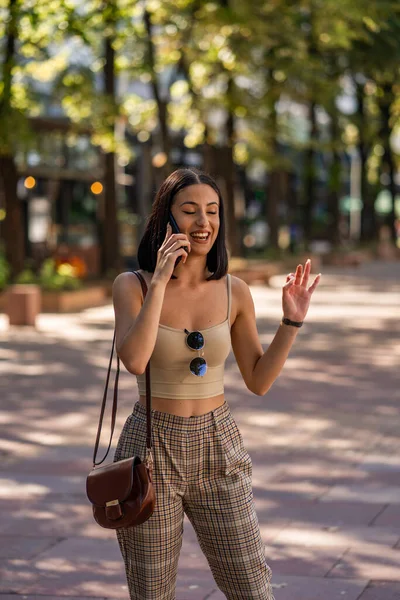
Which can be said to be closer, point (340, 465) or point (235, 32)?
point (340, 465)

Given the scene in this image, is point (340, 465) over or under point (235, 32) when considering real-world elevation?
under

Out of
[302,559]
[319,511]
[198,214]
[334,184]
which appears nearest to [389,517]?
[319,511]

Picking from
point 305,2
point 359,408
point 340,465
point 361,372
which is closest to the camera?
point 340,465

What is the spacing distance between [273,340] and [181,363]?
35 cm

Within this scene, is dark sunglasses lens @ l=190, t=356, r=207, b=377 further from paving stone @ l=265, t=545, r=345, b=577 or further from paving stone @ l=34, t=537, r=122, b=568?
paving stone @ l=34, t=537, r=122, b=568

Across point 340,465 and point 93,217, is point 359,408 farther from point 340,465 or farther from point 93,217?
point 93,217

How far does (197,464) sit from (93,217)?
3416 centimetres

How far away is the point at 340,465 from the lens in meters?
8.48

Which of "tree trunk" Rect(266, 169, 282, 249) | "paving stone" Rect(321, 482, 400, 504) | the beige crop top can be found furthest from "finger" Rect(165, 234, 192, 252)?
"tree trunk" Rect(266, 169, 282, 249)

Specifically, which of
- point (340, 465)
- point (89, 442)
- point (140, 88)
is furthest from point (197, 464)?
point (140, 88)

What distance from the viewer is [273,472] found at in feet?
27.0

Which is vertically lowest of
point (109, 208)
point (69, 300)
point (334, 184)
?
point (69, 300)

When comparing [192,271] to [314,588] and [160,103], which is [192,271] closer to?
[314,588]

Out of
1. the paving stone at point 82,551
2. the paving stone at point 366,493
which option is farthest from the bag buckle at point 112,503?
the paving stone at point 366,493
